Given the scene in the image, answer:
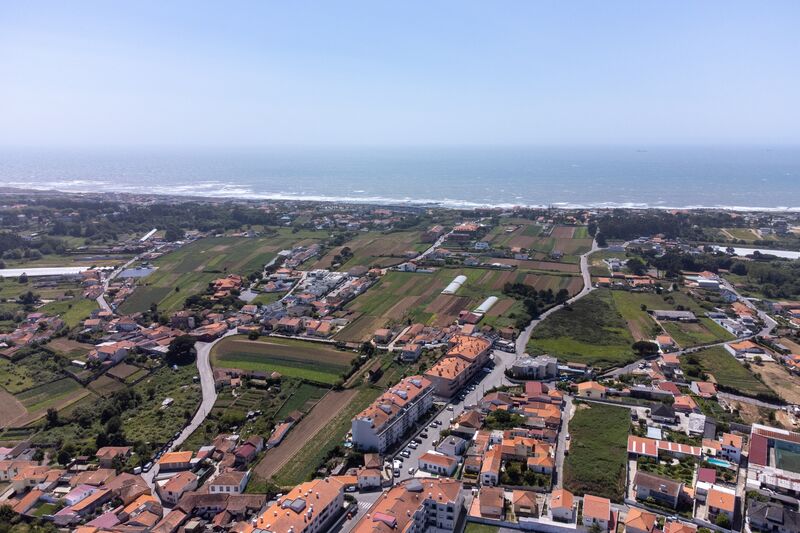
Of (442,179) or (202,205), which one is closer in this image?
(202,205)

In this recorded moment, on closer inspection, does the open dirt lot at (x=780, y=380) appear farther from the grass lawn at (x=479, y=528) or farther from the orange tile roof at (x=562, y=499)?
the grass lawn at (x=479, y=528)

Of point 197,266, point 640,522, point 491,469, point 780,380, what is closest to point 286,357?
point 491,469

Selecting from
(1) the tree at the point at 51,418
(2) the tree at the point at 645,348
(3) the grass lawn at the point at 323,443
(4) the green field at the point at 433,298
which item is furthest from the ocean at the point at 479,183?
(1) the tree at the point at 51,418

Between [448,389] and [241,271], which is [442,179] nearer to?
[241,271]

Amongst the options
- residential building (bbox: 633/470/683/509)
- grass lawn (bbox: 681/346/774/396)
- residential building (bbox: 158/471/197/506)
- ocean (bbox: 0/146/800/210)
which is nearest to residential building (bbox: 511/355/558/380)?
grass lawn (bbox: 681/346/774/396)

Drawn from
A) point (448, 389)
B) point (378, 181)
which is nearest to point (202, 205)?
point (378, 181)

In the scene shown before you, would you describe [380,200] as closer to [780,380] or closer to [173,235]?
[173,235]

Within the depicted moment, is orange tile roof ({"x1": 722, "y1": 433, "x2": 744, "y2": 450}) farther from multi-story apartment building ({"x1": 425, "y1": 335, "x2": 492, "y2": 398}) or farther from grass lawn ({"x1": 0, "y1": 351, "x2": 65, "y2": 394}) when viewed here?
grass lawn ({"x1": 0, "y1": 351, "x2": 65, "y2": 394})
